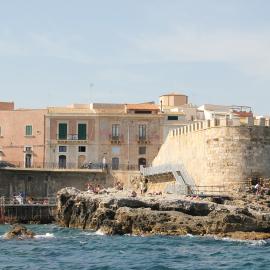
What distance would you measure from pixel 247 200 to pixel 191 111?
2370 cm

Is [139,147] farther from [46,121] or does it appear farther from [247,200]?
[247,200]

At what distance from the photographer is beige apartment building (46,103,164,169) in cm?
4978

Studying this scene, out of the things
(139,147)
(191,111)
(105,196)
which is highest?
(191,111)

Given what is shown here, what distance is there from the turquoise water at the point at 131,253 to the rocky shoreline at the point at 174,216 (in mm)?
860

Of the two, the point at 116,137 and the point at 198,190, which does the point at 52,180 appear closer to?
the point at 116,137

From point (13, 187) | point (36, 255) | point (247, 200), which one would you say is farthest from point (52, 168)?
point (36, 255)

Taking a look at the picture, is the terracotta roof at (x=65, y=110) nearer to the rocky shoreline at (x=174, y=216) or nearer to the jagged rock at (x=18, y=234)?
the rocky shoreline at (x=174, y=216)

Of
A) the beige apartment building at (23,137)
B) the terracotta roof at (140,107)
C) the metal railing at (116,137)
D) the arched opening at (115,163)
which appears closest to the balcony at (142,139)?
the metal railing at (116,137)

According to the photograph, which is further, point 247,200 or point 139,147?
point 139,147

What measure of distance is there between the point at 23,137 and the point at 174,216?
2416 cm

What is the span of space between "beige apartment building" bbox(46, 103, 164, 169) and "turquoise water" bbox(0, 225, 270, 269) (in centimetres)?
2036

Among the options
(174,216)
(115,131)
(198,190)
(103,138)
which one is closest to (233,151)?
(198,190)

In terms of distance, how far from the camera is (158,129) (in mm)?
50594

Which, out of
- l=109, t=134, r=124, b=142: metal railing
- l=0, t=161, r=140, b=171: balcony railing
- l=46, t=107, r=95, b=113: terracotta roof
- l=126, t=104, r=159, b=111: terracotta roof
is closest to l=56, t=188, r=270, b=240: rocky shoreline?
l=0, t=161, r=140, b=171: balcony railing
